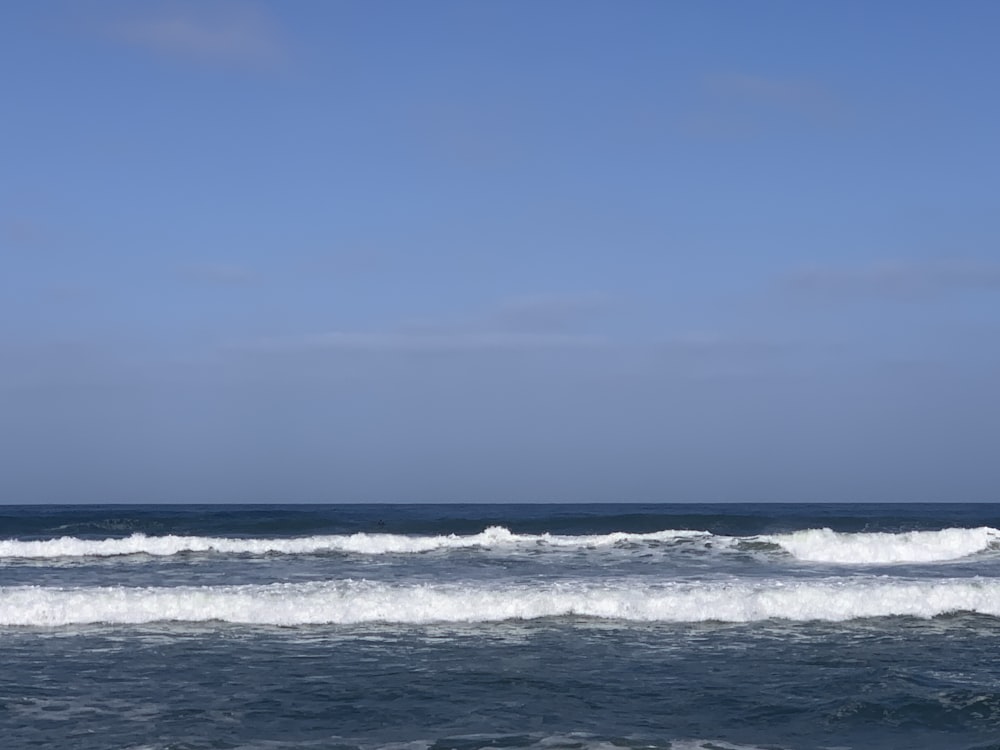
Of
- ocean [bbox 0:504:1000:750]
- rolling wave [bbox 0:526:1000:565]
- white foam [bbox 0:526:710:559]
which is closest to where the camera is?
ocean [bbox 0:504:1000:750]

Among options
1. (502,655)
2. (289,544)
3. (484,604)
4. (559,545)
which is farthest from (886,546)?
(502,655)

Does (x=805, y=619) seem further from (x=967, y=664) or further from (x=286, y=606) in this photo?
(x=286, y=606)

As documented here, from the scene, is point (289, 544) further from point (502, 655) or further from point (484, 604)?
point (502, 655)

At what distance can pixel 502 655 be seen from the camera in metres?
13.9

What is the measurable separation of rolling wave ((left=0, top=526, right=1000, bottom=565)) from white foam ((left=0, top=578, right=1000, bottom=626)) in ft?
31.4

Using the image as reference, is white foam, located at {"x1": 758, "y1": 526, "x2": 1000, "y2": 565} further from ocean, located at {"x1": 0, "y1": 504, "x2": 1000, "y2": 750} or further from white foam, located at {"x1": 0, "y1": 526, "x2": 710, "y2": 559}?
white foam, located at {"x1": 0, "y1": 526, "x2": 710, "y2": 559}

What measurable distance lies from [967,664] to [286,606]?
417 inches

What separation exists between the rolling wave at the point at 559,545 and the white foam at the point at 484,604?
31.4 ft

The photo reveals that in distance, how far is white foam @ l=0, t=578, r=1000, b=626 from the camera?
16.6m

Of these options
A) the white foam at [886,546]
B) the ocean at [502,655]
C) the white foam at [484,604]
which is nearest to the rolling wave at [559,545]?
the white foam at [886,546]

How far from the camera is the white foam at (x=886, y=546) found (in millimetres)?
27562

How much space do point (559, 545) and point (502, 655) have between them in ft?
57.2

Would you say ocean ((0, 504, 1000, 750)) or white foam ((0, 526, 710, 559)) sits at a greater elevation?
white foam ((0, 526, 710, 559))

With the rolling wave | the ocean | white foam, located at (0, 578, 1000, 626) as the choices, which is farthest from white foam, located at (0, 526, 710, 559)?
white foam, located at (0, 578, 1000, 626)
